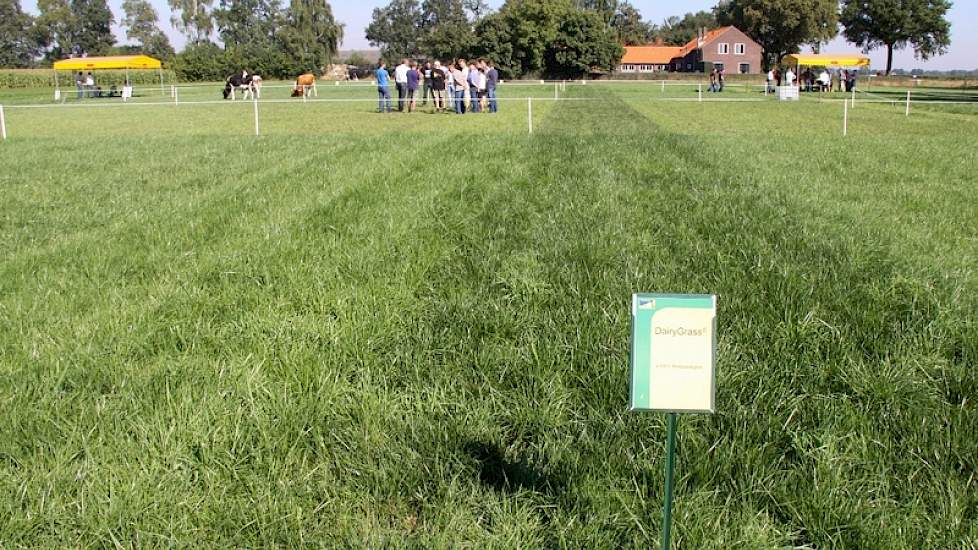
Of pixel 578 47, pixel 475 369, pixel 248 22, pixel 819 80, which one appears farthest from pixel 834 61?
pixel 248 22

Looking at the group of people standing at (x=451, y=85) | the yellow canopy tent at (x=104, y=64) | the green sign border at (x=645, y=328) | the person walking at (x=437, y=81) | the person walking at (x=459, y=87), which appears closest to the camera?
the green sign border at (x=645, y=328)

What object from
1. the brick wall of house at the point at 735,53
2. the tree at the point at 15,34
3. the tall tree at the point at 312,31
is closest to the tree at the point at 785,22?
the brick wall of house at the point at 735,53

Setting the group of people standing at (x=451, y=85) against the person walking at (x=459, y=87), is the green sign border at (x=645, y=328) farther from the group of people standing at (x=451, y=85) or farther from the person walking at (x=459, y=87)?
the group of people standing at (x=451, y=85)

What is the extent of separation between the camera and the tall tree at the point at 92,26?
5502 inches

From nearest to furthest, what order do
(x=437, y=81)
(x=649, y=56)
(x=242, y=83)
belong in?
1. (x=437, y=81)
2. (x=242, y=83)
3. (x=649, y=56)

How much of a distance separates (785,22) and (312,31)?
2532 inches

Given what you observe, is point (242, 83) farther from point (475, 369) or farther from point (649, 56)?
point (649, 56)

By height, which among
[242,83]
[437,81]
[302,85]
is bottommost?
[437,81]

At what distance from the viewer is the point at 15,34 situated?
133 metres

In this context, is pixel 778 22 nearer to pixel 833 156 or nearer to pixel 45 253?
pixel 833 156

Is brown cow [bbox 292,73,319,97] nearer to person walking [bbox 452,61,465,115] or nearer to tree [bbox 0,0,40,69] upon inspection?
person walking [bbox 452,61,465,115]

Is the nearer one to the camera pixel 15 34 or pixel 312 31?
pixel 312 31

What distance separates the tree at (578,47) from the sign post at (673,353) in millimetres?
78378

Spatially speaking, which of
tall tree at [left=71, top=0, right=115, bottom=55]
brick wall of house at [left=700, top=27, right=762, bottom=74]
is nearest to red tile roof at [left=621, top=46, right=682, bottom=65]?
brick wall of house at [left=700, top=27, right=762, bottom=74]
